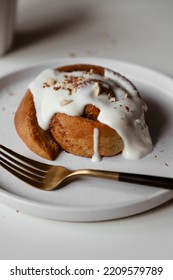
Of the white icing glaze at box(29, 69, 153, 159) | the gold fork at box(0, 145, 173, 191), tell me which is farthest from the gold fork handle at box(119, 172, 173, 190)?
the white icing glaze at box(29, 69, 153, 159)

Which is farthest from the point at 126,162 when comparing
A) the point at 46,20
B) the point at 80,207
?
the point at 46,20

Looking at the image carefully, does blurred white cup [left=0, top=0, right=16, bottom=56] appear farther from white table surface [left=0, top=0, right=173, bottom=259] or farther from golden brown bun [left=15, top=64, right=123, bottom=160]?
golden brown bun [left=15, top=64, right=123, bottom=160]

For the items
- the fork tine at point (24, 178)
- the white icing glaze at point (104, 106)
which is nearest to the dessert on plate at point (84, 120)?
the white icing glaze at point (104, 106)

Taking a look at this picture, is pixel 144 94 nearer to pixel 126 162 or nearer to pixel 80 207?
pixel 126 162

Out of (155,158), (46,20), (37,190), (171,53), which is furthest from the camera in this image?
(46,20)

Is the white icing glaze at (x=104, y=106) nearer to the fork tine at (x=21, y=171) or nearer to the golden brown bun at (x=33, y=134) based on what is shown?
the golden brown bun at (x=33, y=134)
